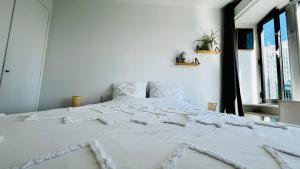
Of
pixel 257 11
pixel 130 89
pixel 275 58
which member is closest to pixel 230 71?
pixel 275 58

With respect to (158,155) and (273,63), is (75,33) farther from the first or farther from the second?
(273,63)

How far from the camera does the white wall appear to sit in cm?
286

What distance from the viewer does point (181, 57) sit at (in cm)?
296

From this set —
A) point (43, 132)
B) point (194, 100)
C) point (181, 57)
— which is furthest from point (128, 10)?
point (43, 132)

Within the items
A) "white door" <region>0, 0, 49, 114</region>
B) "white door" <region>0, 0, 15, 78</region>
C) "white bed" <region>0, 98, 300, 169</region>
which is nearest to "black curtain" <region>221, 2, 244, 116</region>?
"white bed" <region>0, 98, 300, 169</region>

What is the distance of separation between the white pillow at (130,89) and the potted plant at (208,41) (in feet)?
4.50

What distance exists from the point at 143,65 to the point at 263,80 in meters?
2.44

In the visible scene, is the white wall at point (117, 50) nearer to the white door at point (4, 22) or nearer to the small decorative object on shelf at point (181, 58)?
the small decorative object on shelf at point (181, 58)

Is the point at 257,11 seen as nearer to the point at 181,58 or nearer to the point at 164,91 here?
the point at 181,58

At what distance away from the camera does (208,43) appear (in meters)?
2.99

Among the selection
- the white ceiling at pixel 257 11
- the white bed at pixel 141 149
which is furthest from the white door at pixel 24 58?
the white ceiling at pixel 257 11

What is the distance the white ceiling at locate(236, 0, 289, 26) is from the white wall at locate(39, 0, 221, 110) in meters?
0.75

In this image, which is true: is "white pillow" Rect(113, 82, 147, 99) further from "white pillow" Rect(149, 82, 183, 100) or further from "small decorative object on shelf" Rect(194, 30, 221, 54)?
"small decorative object on shelf" Rect(194, 30, 221, 54)

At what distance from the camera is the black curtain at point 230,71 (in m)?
2.82
